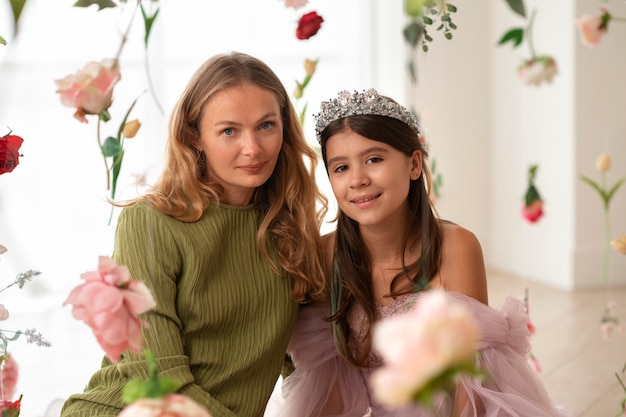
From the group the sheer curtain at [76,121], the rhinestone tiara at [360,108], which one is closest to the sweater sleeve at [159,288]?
the rhinestone tiara at [360,108]

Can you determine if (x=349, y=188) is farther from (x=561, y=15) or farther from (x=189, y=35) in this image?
(x=189, y=35)

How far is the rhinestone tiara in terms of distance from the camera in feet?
5.56

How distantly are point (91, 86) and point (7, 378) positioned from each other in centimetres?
64

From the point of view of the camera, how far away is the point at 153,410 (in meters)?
0.64

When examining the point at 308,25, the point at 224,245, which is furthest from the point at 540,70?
the point at 224,245

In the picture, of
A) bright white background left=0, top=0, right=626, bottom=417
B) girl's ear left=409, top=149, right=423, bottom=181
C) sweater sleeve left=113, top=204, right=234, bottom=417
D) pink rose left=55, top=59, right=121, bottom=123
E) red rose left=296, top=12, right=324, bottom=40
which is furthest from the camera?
bright white background left=0, top=0, right=626, bottom=417

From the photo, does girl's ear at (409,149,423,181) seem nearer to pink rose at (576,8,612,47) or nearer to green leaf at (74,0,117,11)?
pink rose at (576,8,612,47)

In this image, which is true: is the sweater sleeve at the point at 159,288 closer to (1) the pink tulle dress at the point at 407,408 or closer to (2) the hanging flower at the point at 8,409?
(2) the hanging flower at the point at 8,409

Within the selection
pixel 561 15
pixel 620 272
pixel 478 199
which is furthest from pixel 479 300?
pixel 478 199

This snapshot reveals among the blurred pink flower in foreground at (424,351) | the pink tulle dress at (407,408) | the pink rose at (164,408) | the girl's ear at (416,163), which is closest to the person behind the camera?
the blurred pink flower in foreground at (424,351)

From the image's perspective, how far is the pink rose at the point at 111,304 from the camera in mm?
784

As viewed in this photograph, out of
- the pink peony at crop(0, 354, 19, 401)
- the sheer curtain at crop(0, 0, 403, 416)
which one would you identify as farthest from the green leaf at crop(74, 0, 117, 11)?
the sheer curtain at crop(0, 0, 403, 416)

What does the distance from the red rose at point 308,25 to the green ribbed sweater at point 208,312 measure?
0.52m

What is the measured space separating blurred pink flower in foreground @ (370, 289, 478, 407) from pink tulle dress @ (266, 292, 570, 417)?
3.41 feet
